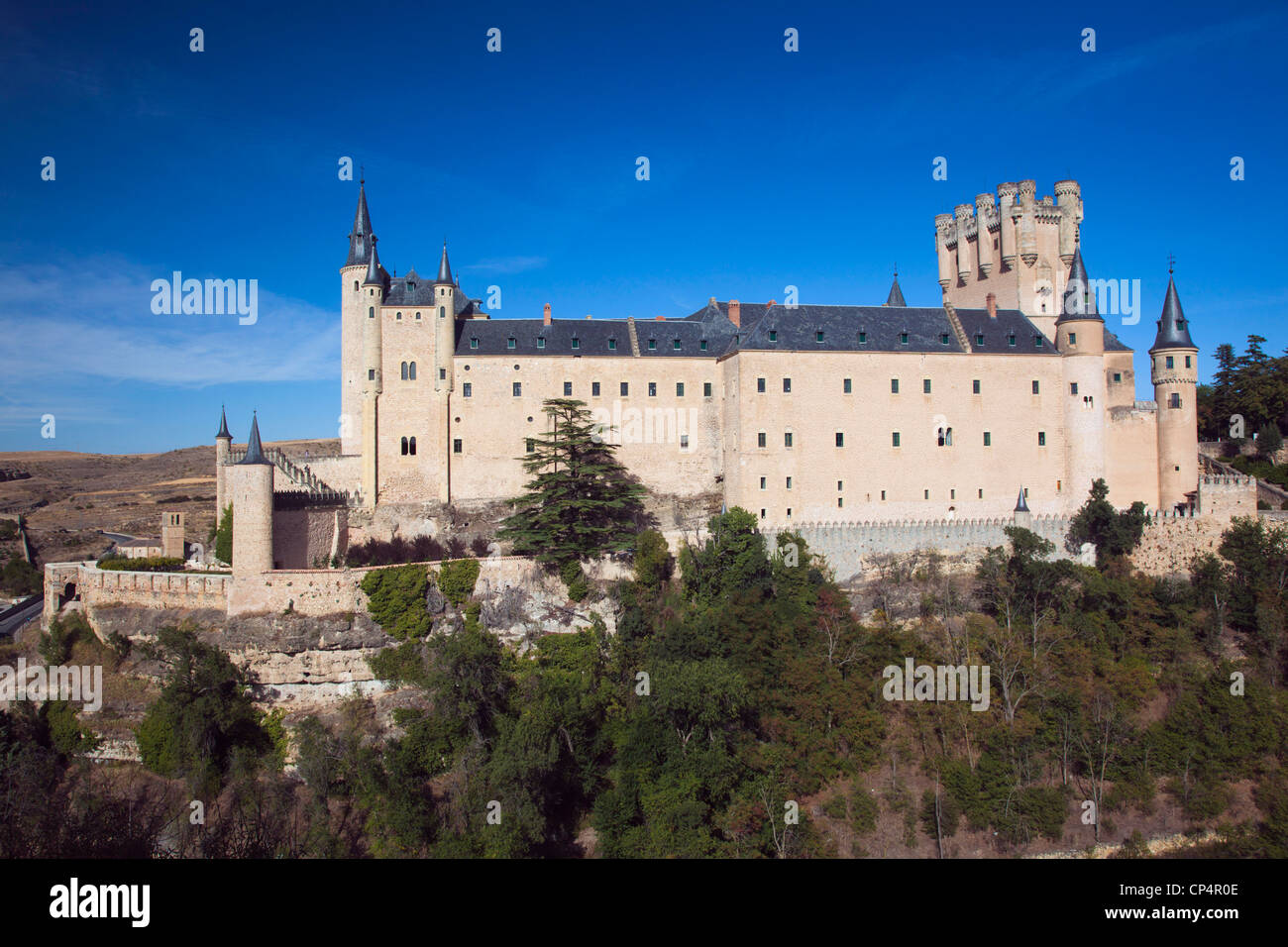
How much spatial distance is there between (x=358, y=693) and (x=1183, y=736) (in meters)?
30.8

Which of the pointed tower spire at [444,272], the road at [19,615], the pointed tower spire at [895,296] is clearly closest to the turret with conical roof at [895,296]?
the pointed tower spire at [895,296]

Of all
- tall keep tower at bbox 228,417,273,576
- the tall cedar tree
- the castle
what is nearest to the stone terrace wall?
the castle

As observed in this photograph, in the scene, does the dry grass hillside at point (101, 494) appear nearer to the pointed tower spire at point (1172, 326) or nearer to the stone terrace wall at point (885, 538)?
the stone terrace wall at point (885, 538)

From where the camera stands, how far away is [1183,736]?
30766mm

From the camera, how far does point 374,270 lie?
39031mm

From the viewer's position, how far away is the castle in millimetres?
38594

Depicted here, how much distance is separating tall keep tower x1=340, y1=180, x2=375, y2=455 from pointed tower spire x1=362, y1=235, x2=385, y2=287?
0.16 metres

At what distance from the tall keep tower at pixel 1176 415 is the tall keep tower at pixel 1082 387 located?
248 centimetres

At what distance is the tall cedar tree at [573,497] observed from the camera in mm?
34625

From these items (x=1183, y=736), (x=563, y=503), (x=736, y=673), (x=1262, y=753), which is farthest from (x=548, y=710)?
(x=1262, y=753)

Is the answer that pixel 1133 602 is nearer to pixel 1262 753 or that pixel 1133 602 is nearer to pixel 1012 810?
pixel 1262 753

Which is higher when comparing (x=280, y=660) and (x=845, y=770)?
(x=280, y=660)
